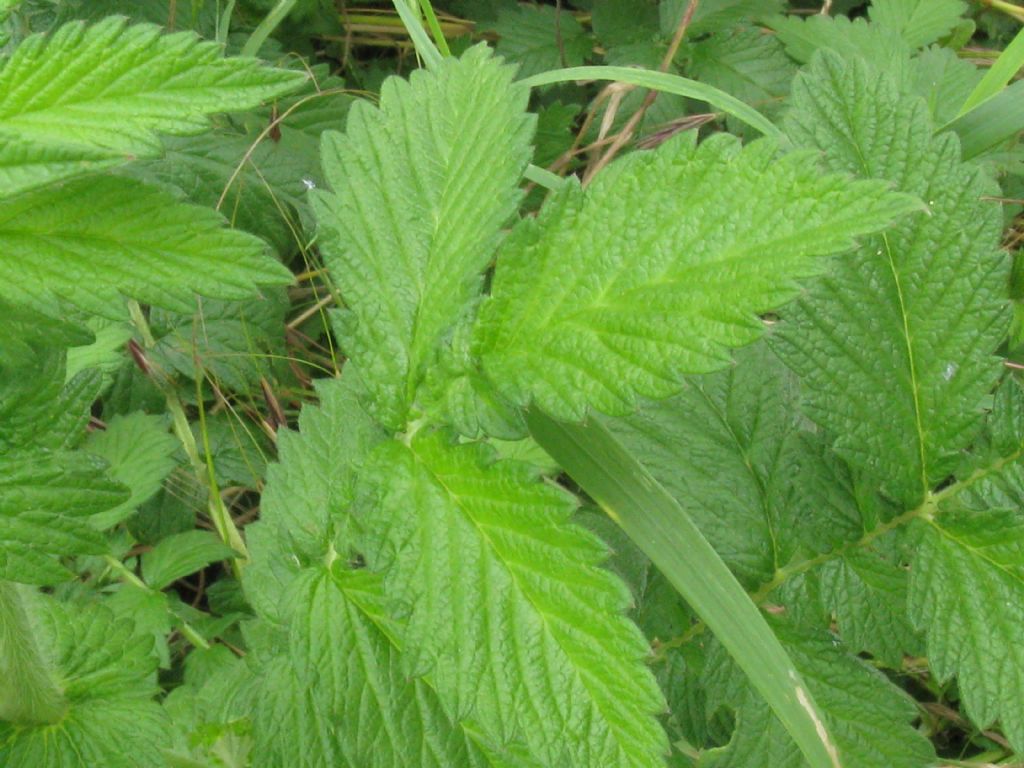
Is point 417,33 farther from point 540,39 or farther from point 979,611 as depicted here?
point 979,611

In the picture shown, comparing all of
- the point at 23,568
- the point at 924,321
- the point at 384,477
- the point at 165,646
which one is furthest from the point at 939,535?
the point at 165,646

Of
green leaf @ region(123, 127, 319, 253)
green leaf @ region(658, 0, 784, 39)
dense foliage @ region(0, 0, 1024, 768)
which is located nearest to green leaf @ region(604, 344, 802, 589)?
dense foliage @ region(0, 0, 1024, 768)

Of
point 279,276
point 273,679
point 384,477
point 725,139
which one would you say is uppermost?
point 725,139

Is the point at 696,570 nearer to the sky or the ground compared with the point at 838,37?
nearer to the ground

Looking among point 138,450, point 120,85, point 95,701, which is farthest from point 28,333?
point 138,450

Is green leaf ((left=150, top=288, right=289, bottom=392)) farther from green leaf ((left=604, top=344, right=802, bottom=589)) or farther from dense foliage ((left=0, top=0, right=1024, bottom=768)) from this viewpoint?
green leaf ((left=604, top=344, right=802, bottom=589))

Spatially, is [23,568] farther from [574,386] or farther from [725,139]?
[725,139]
